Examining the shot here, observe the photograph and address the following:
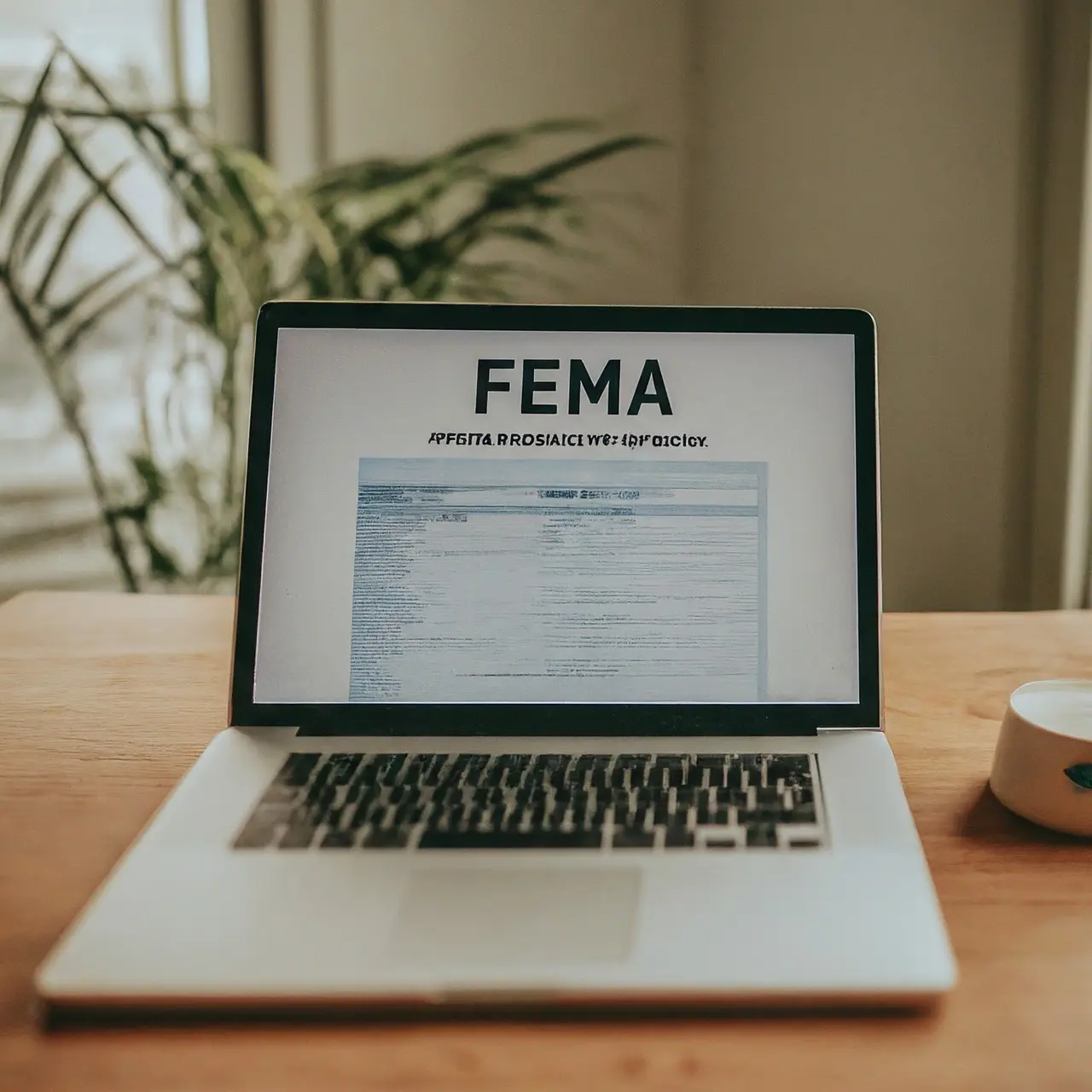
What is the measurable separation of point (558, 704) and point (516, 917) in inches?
7.3

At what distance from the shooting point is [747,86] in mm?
1668

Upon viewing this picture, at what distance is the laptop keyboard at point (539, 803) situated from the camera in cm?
48

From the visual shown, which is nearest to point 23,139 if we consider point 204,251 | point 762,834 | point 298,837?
point 204,251

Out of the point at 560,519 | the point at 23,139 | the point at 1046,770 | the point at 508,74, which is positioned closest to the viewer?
the point at 1046,770

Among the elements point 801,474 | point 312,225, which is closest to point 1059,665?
point 801,474

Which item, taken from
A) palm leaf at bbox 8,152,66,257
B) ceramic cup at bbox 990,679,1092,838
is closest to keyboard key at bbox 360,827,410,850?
ceramic cup at bbox 990,679,1092,838

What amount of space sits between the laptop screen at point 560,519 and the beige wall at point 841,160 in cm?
96

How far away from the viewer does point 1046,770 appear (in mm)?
515

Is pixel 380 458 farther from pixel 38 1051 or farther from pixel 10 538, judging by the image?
pixel 10 538

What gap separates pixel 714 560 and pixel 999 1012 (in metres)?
0.29

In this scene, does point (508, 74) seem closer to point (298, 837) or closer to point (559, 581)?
point (559, 581)

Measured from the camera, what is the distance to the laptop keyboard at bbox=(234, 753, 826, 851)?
1.58 feet

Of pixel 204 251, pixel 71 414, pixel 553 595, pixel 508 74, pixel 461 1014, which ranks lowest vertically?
pixel 461 1014

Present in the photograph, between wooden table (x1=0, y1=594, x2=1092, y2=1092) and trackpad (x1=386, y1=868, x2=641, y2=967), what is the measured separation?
0.09ft
